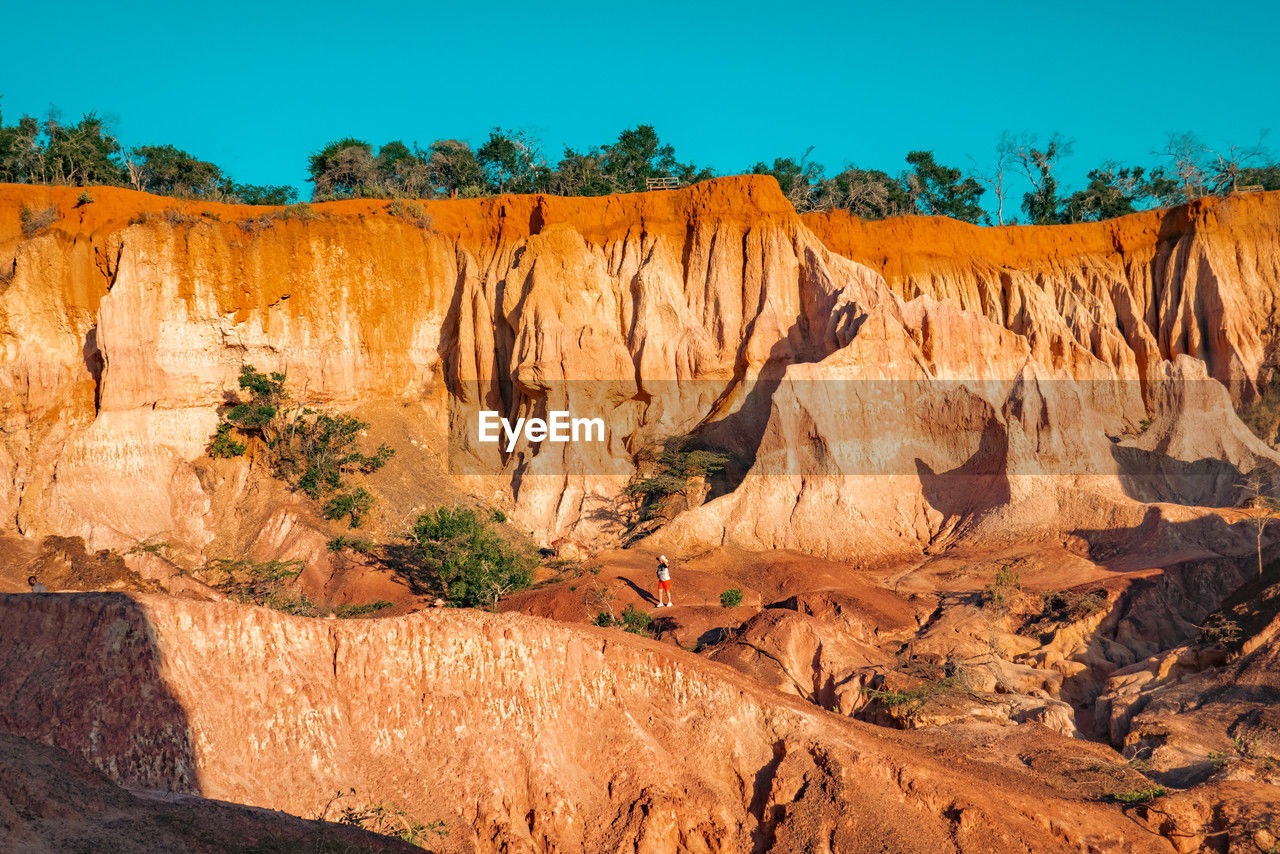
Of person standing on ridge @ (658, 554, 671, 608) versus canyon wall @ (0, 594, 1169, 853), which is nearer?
canyon wall @ (0, 594, 1169, 853)

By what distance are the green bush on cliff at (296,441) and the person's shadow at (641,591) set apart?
8.15m

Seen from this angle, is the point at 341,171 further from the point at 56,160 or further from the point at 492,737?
the point at 492,737

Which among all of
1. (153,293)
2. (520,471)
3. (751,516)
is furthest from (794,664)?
(153,293)

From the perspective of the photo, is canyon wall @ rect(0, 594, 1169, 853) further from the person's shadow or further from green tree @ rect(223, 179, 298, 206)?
green tree @ rect(223, 179, 298, 206)

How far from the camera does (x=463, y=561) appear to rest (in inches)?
894

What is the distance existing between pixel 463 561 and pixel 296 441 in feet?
27.8

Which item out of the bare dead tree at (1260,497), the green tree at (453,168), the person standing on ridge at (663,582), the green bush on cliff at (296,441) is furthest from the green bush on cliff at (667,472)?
the green tree at (453,168)

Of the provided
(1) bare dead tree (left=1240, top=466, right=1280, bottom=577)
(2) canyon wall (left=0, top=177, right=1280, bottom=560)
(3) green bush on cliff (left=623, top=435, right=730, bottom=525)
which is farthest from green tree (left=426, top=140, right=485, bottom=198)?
(1) bare dead tree (left=1240, top=466, right=1280, bottom=577)

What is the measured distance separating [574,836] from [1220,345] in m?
32.1

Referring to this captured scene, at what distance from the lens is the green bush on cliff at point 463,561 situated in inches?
875

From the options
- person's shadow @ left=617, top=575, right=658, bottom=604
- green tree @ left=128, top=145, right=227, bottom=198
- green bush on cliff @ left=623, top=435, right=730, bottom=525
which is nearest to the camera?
person's shadow @ left=617, top=575, right=658, bottom=604

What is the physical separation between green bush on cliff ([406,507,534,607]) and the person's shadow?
7.20 ft

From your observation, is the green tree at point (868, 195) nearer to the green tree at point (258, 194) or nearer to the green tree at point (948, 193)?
the green tree at point (948, 193)

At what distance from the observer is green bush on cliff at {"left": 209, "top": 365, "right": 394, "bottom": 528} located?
2788 centimetres
